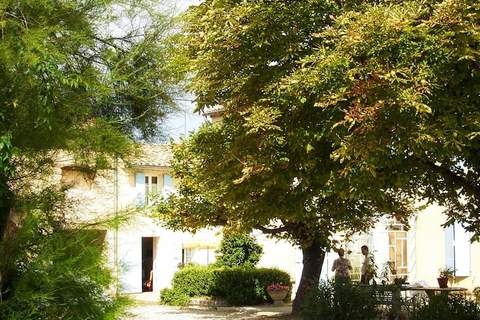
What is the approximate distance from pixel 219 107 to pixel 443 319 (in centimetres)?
545

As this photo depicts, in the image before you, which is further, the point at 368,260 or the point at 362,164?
the point at 368,260

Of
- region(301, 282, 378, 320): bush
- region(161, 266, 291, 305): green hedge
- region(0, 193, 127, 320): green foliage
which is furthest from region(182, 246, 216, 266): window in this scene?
region(0, 193, 127, 320): green foliage

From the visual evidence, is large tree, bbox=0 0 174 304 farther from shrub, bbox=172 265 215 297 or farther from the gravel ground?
shrub, bbox=172 265 215 297

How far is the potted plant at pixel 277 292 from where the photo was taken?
23.8 m

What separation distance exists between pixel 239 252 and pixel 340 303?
11.4 metres

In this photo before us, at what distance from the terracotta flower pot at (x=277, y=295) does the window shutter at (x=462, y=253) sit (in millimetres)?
6029

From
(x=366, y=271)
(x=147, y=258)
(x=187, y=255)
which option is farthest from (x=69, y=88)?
(x=147, y=258)

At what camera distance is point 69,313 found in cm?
716

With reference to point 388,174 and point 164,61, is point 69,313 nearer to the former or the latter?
point 164,61

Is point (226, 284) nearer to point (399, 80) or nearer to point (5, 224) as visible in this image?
point (399, 80)

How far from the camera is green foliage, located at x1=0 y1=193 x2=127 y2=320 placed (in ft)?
22.5

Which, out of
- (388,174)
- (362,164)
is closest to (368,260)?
(388,174)

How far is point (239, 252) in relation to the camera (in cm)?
2595

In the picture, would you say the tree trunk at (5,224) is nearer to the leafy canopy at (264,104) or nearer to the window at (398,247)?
the leafy canopy at (264,104)
